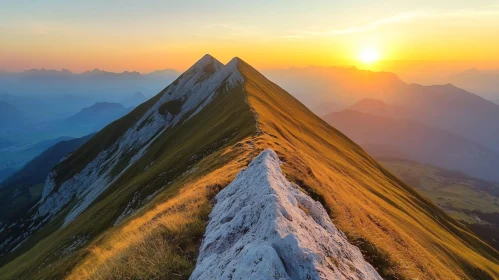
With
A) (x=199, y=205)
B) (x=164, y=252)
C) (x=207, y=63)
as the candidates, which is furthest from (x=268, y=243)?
(x=207, y=63)

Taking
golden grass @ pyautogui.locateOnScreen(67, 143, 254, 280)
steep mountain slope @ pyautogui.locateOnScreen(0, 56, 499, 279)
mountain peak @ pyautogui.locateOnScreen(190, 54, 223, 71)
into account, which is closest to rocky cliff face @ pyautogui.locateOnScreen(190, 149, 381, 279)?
golden grass @ pyautogui.locateOnScreen(67, 143, 254, 280)

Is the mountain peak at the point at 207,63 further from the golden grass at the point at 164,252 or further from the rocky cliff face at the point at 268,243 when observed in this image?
the rocky cliff face at the point at 268,243

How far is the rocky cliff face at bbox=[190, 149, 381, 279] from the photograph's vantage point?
824 cm

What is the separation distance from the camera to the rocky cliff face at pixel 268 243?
824 centimetres

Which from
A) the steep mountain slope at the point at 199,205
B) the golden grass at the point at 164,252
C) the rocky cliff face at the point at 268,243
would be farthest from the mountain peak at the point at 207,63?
the rocky cliff face at the point at 268,243

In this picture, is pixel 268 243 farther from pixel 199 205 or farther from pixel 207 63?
pixel 207 63

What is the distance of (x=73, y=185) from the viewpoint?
362 ft

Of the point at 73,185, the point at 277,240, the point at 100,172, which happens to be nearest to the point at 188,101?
the point at 100,172

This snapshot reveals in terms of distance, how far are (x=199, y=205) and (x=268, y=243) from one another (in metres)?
8.08

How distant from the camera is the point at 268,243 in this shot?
8.88 metres

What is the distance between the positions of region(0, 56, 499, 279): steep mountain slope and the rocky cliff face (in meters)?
1.37

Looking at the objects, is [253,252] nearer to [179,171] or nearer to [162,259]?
[162,259]

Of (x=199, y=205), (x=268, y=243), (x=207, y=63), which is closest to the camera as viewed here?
(x=268, y=243)

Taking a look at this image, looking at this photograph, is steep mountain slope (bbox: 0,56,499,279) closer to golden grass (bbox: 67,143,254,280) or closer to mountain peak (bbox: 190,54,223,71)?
golden grass (bbox: 67,143,254,280)
